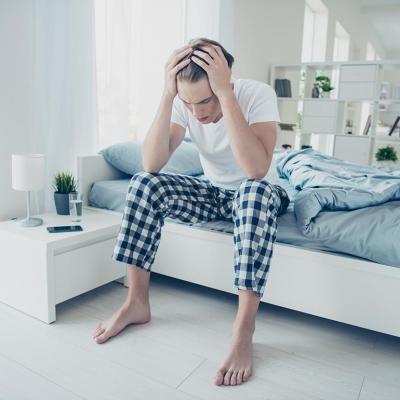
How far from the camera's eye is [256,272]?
4.11 feet

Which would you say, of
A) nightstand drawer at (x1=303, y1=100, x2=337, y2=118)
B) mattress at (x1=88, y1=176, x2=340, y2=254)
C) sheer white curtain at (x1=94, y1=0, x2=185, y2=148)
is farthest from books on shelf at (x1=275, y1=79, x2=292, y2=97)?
mattress at (x1=88, y1=176, x2=340, y2=254)

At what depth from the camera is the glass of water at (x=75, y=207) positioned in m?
1.79

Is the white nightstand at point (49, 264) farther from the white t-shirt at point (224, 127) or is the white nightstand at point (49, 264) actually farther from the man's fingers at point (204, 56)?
the man's fingers at point (204, 56)

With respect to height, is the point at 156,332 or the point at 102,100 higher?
Result: the point at 102,100

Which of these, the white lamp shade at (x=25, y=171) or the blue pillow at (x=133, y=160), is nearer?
the white lamp shade at (x=25, y=171)

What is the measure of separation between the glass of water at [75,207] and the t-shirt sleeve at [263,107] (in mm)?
834

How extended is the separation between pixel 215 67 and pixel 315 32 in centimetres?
447

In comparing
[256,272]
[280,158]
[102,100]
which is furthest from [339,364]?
[102,100]

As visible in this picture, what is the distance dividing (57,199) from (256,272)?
0.99 m

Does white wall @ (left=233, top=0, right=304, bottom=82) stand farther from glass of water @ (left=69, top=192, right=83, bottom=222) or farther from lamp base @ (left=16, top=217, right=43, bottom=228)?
lamp base @ (left=16, top=217, right=43, bottom=228)

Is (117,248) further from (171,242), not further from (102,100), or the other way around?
(102,100)

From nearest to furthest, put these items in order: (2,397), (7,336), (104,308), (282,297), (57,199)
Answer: (2,397), (7,336), (282,297), (104,308), (57,199)

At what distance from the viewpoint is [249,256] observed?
123 cm

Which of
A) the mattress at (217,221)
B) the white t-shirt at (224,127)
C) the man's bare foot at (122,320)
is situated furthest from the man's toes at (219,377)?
the white t-shirt at (224,127)
